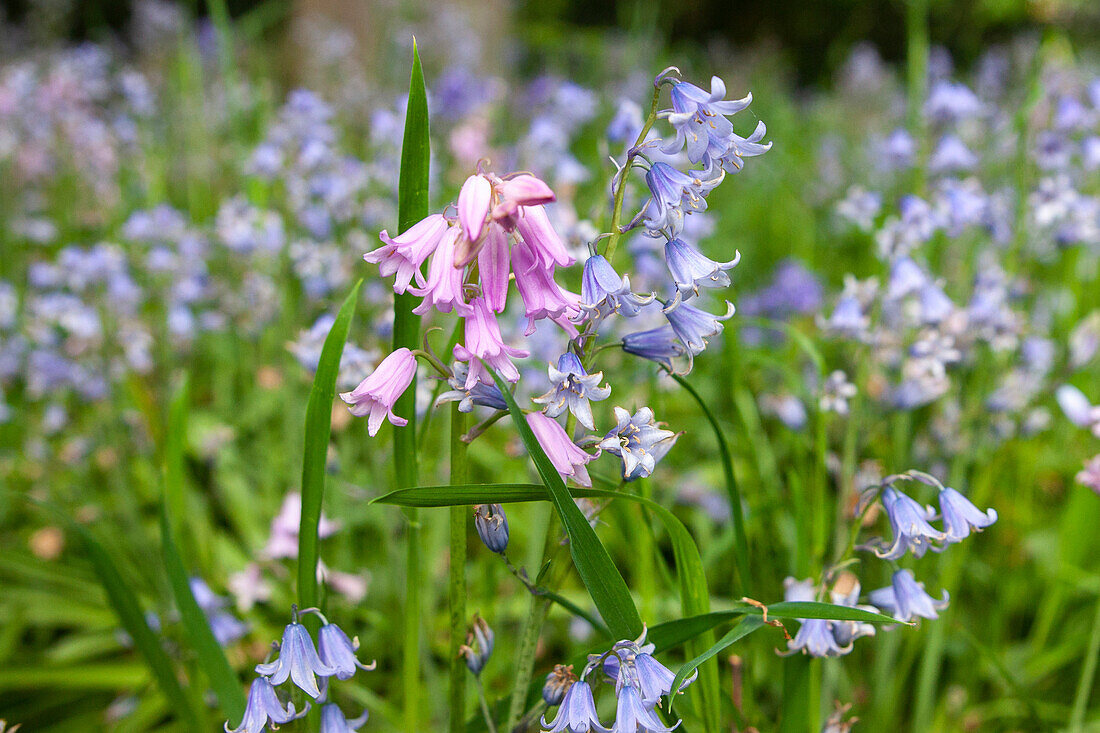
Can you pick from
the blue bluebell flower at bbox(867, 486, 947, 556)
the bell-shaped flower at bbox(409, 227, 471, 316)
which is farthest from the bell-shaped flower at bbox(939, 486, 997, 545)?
the bell-shaped flower at bbox(409, 227, 471, 316)

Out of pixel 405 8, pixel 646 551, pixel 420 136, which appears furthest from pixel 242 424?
pixel 420 136

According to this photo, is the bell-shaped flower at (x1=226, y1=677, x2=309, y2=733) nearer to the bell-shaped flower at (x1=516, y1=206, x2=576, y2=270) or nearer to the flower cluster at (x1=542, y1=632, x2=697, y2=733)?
the flower cluster at (x1=542, y1=632, x2=697, y2=733)

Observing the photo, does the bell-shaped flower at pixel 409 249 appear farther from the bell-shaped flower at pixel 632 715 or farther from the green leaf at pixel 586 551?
the bell-shaped flower at pixel 632 715

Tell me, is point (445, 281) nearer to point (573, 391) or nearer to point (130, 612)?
point (573, 391)

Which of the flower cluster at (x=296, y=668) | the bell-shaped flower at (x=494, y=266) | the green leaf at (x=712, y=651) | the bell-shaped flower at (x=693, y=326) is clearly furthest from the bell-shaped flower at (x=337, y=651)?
the bell-shaped flower at (x=693, y=326)

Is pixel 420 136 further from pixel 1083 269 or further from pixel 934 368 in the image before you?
pixel 1083 269
